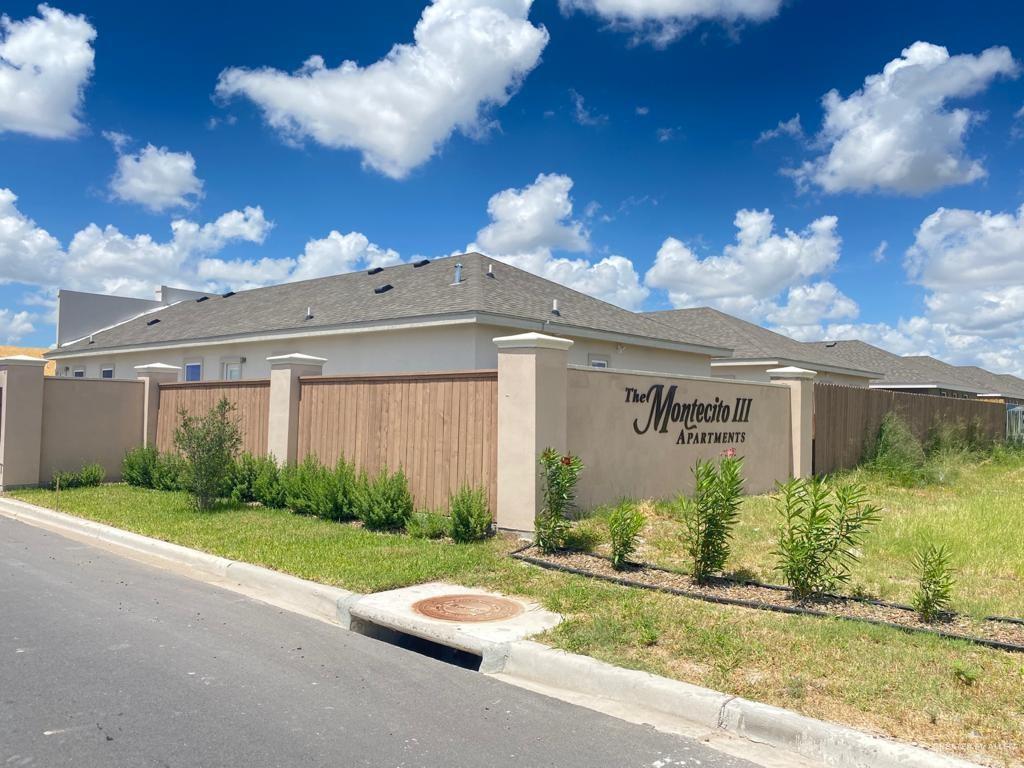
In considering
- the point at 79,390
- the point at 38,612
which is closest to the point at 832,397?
the point at 38,612

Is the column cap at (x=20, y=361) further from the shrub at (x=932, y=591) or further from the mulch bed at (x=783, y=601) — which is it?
the shrub at (x=932, y=591)

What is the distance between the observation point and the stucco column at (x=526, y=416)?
941cm

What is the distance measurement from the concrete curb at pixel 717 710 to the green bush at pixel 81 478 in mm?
12375

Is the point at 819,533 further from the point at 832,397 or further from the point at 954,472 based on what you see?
the point at 954,472

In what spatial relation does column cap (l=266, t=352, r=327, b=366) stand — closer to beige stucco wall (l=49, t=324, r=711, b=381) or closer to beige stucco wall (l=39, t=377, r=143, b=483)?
beige stucco wall (l=49, t=324, r=711, b=381)

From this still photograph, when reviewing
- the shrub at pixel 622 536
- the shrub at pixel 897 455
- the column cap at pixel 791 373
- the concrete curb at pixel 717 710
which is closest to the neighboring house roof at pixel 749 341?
the shrub at pixel 897 455

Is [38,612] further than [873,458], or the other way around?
[873,458]

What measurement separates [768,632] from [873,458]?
11.7m

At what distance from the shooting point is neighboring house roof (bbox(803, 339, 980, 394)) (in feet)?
110

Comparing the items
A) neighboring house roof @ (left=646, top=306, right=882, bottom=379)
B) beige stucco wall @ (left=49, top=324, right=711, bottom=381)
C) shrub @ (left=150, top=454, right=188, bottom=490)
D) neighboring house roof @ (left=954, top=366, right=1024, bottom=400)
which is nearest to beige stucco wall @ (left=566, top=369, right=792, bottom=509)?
beige stucco wall @ (left=49, top=324, right=711, bottom=381)

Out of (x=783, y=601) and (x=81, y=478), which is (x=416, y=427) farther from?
(x=81, y=478)

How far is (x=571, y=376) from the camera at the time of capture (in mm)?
10133

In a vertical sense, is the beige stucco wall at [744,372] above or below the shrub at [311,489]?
above

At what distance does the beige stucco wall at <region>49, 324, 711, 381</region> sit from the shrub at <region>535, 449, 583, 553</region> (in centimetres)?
442
